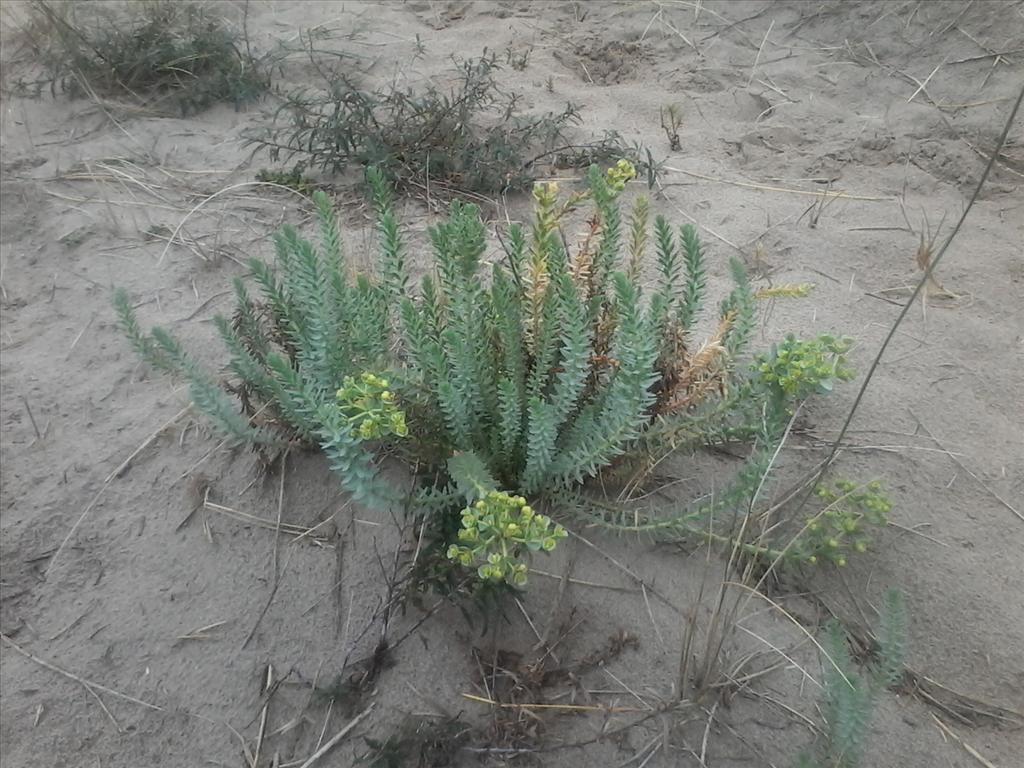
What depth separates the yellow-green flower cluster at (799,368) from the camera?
1.60 meters

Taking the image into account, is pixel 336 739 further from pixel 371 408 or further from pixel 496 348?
pixel 496 348

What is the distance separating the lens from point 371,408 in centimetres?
150

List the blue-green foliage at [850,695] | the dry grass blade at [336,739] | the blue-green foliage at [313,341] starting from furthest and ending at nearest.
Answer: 1. the blue-green foliage at [313,341]
2. the dry grass blade at [336,739]
3. the blue-green foliage at [850,695]

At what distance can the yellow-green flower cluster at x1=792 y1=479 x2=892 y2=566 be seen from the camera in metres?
1.74

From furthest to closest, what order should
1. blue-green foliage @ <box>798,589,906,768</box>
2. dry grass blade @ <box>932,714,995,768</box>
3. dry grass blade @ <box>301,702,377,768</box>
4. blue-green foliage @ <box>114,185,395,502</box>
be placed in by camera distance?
blue-green foliage @ <box>114,185,395,502</box> < dry grass blade @ <box>301,702,377,768</box> < dry grass blade @ <box>932,714,995,768</box> < blue-green foliage @ <box>798,589,906,768</box>

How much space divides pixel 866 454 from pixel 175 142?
9.91 feet

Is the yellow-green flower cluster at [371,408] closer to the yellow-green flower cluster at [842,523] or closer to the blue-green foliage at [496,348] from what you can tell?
the blue-green foliage at [496,348]

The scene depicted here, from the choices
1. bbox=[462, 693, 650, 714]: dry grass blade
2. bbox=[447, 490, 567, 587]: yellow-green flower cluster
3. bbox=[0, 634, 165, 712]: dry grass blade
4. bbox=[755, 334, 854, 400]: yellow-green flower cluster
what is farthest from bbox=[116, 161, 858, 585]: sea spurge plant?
bbox=[0, 634, 165, 712]: dry grass blade

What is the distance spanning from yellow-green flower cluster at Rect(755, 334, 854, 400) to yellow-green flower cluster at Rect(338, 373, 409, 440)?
2.33 ft

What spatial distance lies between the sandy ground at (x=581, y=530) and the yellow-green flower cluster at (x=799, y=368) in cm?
43

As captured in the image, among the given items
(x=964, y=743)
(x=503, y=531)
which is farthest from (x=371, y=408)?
(x=964, y=743)

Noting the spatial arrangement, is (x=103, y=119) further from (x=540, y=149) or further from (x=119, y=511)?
(x=119, y=511)

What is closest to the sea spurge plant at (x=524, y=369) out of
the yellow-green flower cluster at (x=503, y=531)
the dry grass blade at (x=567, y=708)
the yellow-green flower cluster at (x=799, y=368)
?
the yellow-green flower cluster at (x=799, y=368)

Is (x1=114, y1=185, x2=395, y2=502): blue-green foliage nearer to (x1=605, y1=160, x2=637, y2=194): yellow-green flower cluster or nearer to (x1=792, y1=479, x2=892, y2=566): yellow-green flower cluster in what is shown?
(x1=605, y1=160, x2=637, y2=194): yellow-green flower cluster
